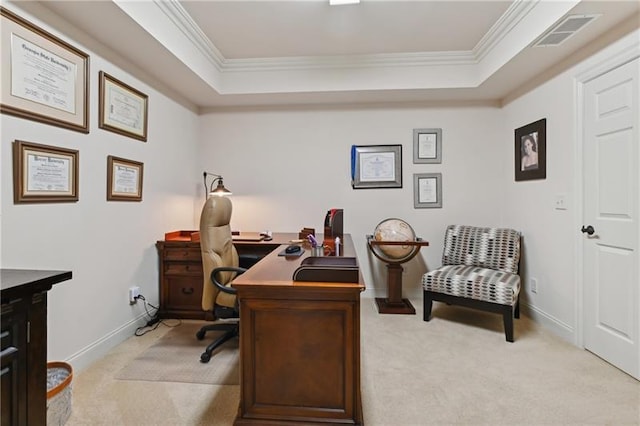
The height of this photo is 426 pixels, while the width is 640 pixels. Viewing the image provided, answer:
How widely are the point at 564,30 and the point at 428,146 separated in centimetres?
164

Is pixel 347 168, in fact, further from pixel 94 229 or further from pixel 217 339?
pixel 94 229

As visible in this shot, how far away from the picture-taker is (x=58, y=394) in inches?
60.4

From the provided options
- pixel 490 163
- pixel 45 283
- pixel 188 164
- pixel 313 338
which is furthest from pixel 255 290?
pixel 490 163

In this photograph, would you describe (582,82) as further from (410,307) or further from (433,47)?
(410,307)

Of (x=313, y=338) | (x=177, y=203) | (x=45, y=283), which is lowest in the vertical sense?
(x=313, y=338)

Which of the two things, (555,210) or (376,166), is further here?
(376,166)

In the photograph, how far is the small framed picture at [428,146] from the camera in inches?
143

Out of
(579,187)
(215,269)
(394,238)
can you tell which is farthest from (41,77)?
(579,187)

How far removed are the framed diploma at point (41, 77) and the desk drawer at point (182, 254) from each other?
1.26m

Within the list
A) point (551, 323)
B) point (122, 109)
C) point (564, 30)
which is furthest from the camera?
point (551, 323)

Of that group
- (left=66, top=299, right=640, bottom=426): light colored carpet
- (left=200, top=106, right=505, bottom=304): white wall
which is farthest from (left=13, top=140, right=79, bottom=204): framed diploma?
(left=200, top=106, right=505, bottom=304): white wall

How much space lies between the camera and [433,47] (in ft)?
9.96

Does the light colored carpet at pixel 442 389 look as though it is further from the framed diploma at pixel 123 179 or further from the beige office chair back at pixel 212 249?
the framed diploma at pixel 123 179

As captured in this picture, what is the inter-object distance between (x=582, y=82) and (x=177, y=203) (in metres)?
3.83
